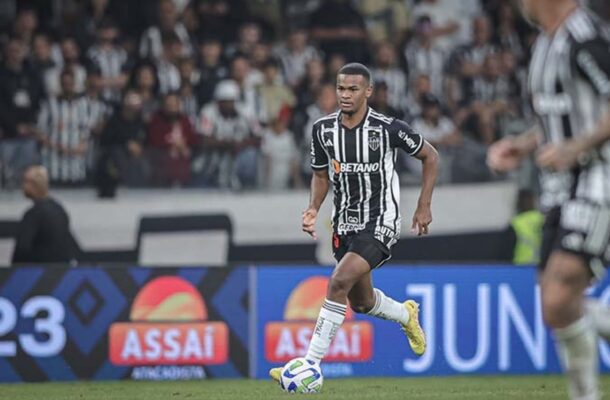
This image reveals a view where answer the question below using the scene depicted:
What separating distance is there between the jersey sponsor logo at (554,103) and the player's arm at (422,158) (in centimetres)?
353

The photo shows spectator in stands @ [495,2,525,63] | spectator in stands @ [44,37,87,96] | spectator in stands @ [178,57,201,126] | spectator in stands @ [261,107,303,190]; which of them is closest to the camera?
spectator in stands @ [261,107,303,190]

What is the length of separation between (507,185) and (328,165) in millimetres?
6644

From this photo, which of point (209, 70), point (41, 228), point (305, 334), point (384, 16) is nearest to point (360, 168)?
point (305, 334)

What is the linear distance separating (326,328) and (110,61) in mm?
7811

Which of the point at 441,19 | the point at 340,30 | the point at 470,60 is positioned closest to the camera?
the point at 340,30

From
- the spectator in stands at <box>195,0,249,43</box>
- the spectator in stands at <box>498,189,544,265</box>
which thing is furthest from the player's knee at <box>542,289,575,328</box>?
the spectator in stands at <box>195,0,249,43</box>

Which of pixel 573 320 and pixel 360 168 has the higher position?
pixel 360 168

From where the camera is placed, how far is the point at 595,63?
20.8 feet

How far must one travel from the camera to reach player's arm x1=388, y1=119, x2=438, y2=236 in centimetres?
1006

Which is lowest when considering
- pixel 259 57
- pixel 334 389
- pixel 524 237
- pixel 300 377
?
pixel 334 389

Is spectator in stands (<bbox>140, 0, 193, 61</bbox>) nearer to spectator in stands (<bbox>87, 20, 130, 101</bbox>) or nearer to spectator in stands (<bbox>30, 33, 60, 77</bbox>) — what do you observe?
spectator in stands (<bbox>87, 20, 130, 101</bbox>)

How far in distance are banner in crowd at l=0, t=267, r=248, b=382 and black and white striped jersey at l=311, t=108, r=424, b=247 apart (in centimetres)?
326

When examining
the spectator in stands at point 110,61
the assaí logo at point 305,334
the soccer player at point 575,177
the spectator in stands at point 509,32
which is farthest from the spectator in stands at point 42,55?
the soccer player at point 575,177

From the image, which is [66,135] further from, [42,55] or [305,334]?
[305,334]
